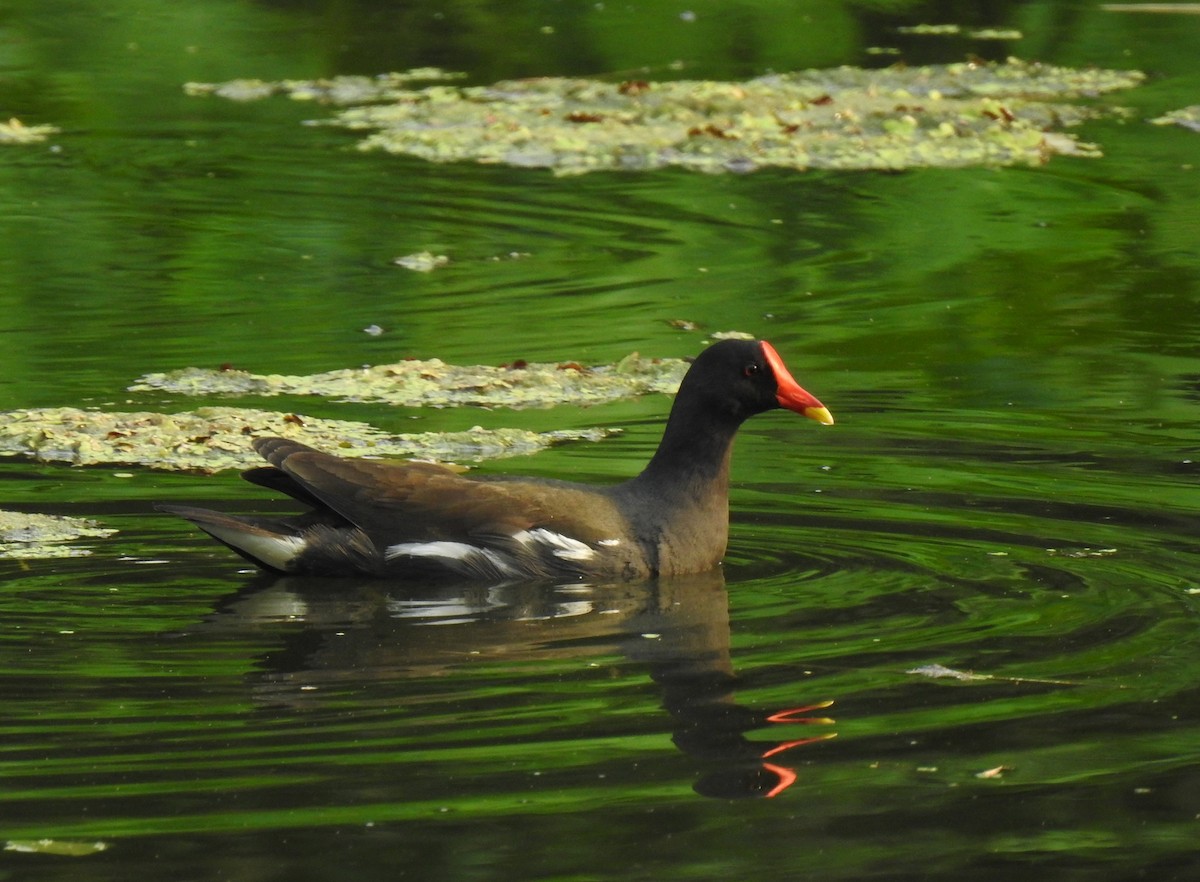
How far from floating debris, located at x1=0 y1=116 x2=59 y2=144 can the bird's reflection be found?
8635 mm

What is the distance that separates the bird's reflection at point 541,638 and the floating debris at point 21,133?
8635 millimetres

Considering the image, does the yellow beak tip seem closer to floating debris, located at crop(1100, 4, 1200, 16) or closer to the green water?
the green water

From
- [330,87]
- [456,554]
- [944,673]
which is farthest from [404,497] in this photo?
[330,87]

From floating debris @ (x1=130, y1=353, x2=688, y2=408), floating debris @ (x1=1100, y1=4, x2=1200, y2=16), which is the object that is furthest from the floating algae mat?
floating debris @ (x1=130, y1=353, x2=688, y2=408)

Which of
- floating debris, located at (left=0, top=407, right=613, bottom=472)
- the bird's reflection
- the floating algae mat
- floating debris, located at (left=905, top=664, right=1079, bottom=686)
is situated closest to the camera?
the bird's reflection

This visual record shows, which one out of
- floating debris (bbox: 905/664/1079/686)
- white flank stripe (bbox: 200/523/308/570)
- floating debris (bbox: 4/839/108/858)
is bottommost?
floating debris (bbox: 905/664/1079/686)

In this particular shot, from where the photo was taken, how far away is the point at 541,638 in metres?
5.84

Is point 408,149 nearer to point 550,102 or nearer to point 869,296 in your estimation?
point 550,102

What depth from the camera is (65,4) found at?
771 inches

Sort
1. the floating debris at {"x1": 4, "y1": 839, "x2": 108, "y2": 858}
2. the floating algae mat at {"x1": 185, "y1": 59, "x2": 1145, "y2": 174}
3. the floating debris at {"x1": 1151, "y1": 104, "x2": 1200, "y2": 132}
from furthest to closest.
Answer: the floating debris at {"x1": 1151, "y1": 104, "x2": 1200, "y2": 132} < the floating algae mat at {"x1": 185, "y1": 59, "x2": 1145, "y2": 174} < the floating debris at {"x1": 4, "y1": 839, "x2": 108, "y2": 858}

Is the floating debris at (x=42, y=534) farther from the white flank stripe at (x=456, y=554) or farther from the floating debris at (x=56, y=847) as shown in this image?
the floating debris at (x=56, y=847)

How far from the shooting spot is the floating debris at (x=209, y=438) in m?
7.65

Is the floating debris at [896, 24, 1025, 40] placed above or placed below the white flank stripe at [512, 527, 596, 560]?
above

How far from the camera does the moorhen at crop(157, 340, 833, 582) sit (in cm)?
653
